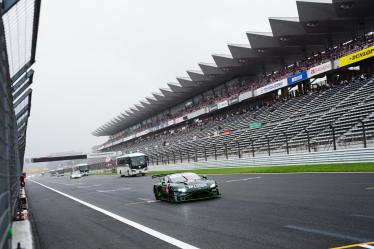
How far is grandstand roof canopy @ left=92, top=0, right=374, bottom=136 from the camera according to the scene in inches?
1314

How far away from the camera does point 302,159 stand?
77.5ft

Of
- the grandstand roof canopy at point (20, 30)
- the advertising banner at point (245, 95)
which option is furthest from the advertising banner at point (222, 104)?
the grandstand roof canopy at point (20, 30)

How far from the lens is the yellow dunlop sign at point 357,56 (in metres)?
29.1

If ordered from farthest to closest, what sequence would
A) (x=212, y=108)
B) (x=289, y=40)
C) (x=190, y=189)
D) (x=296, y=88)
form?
(x=212, y=108) → (x=296, y=88) → (x=289, y=40) → (x=190, y=189)

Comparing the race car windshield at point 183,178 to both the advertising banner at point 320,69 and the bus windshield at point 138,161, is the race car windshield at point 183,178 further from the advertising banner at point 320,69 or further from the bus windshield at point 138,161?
the bus windshield at point 138,161

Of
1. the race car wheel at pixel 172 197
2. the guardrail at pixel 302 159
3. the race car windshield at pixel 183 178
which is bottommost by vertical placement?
the race car wheel at pixel 172 197

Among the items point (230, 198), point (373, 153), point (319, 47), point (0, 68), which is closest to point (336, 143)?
point (373, 153)

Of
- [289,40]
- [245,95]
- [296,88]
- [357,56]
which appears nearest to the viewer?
[357,56]

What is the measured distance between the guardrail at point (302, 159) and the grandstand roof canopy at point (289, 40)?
1338 centimetres

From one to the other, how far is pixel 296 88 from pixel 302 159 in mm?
23252

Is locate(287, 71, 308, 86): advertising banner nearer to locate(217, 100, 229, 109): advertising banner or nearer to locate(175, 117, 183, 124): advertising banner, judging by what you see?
locate(217, 100, 229, 109): advertising banner

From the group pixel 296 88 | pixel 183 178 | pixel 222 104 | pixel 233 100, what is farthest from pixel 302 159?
pixel 222 104

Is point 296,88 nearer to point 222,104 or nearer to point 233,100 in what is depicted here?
point 233,100

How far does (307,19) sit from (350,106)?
980 centimetres
